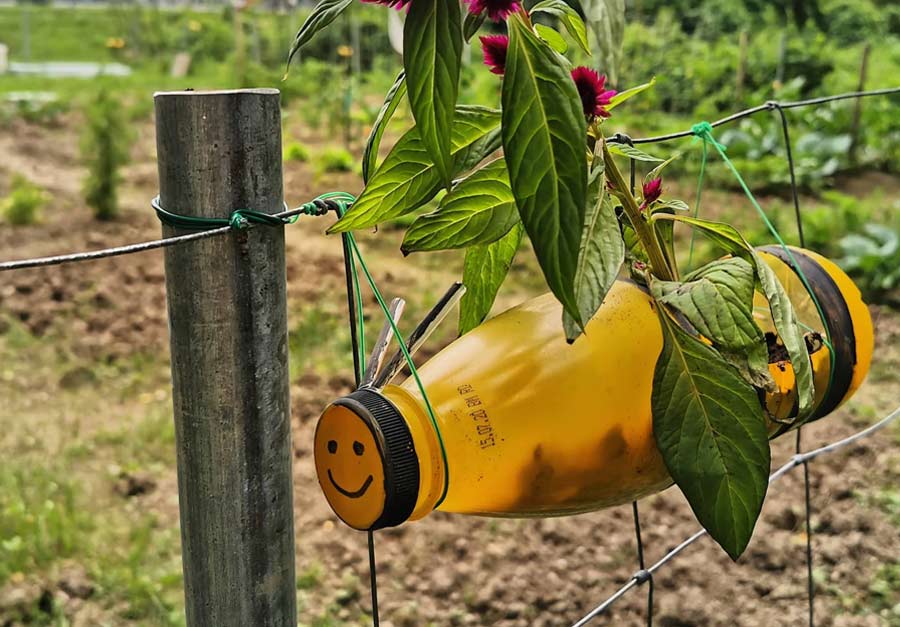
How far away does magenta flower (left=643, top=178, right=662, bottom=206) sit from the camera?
654 mm

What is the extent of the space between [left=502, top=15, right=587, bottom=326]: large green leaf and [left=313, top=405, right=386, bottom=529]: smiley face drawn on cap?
155mm

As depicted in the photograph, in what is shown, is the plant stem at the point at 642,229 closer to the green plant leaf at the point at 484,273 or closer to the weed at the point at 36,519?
the green plant leaf at the point at 484,273

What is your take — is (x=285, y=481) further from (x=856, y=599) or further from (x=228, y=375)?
(x=856, y=599)

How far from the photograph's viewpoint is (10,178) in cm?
515

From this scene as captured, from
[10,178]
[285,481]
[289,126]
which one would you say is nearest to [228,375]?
[285,481]

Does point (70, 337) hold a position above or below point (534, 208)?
below

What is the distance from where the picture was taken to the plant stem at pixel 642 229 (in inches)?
23.9

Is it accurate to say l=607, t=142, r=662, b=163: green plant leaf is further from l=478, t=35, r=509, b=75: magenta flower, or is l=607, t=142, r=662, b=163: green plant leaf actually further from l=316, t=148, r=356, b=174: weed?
l=316, t=148, r=356, b=174: weed

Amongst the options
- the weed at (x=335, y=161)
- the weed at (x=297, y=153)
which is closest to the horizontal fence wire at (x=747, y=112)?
the weed at (x=335, y=161)

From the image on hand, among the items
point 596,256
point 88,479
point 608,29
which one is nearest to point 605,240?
point 596,256

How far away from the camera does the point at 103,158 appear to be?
176 inches

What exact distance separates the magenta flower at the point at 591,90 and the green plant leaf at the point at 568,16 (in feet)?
0.13

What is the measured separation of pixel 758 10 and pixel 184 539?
35.7ft

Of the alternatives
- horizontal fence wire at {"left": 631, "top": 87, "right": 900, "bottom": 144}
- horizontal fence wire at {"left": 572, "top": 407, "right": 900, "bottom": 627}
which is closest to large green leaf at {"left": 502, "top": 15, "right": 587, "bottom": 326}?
horizontal fence wire at {"left": 631, "top": 87, "right": 900, "bottom": 144}
